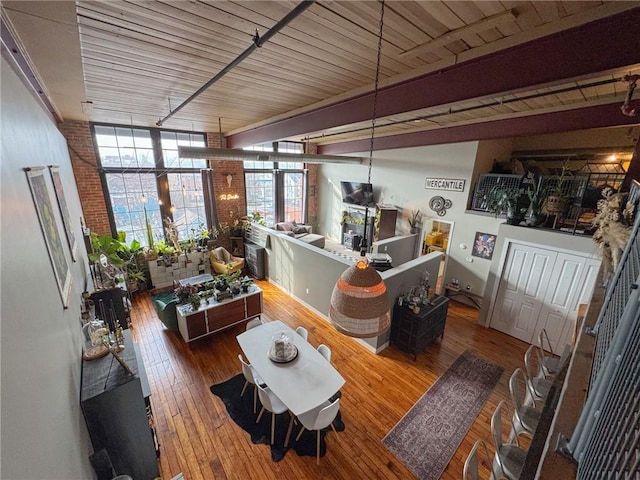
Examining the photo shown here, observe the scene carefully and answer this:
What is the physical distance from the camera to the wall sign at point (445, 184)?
594cm

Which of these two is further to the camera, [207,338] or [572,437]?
[207,338]

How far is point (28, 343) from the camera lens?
116 cm

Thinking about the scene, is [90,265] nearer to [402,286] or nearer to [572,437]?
[402,286]

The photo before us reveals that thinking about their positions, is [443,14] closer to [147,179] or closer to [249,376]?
[249,376]

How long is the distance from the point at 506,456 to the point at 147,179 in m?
7.76

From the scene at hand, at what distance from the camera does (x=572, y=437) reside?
1200 millimetres

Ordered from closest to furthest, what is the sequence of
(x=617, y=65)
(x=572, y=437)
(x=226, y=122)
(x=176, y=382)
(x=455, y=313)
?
1. (x=572, y=437)
2. (x=617, y=65)
3. (x=176, y=382)
4. (x=226, y=122)
5. (x=455, y=313)

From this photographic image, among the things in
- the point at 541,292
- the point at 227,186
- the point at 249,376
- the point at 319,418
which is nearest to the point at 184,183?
the point at 227,186

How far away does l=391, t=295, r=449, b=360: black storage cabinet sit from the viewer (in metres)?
4.12

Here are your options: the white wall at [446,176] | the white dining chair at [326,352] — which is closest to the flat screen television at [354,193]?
the white wall at [446,176]

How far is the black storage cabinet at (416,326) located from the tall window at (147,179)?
18.6 feet

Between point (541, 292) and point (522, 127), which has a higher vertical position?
point (522, 127)

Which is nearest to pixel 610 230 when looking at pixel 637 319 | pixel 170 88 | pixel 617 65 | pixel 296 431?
pixel 617 65

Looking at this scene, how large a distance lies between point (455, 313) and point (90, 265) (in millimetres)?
7226
